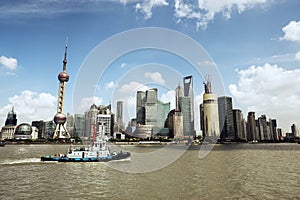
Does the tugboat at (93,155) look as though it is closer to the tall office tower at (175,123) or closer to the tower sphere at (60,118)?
the tall office tower at (175,123)

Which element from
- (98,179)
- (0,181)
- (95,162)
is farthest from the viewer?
(95,162)

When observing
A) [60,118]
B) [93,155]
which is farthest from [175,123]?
[93,155]

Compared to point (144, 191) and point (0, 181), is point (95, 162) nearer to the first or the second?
point (0, 181)

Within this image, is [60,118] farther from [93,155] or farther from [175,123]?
[93,155]

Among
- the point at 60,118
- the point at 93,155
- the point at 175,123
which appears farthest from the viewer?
the point at 60,118

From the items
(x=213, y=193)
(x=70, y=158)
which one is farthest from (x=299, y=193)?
(x=70, y=158)

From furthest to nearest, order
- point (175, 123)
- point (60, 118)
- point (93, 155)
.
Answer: point (60, 118), point (175, 123), point (93, 155)

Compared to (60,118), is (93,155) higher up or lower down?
lower down

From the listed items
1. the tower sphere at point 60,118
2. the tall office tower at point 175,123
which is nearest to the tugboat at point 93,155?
the tall office tower at point 175,123

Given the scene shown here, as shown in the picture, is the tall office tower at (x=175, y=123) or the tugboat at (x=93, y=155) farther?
the tall office tower at (x=175, y=123)

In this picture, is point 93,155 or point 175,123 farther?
point 175,123

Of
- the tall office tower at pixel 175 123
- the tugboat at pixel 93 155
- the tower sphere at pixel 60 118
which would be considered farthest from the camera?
the tower sphere at pixel 60 118
